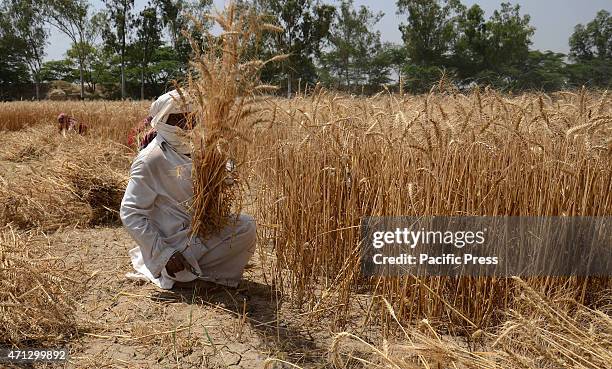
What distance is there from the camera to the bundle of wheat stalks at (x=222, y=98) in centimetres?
184

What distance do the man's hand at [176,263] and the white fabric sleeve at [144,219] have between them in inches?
0.8

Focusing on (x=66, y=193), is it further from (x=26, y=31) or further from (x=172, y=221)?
(x=26, y=31)

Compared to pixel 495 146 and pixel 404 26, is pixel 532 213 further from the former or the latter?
pixel 404 26

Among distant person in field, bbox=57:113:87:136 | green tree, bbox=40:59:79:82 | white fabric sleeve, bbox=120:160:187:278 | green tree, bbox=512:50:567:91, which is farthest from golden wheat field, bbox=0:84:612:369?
green tree, bbox=40:59:79:82

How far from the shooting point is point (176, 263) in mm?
2211

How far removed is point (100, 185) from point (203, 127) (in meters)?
2.44

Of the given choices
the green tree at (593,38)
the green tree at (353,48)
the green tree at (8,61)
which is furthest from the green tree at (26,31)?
the green tree at (593,38)

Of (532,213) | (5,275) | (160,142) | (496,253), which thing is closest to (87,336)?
(5,275)

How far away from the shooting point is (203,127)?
1951mm

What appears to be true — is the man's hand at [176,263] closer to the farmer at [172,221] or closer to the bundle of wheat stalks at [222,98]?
the farmer at [172,221]

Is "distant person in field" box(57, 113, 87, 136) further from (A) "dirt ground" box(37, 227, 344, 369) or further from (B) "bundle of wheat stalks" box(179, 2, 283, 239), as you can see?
(B) "bundle of wheat stalks" box(179, 2, 283, 239)

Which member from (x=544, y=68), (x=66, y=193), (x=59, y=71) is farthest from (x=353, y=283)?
(x=59, y=71)

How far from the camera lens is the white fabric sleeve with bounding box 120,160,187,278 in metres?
2.18

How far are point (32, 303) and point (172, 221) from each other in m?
0.66
